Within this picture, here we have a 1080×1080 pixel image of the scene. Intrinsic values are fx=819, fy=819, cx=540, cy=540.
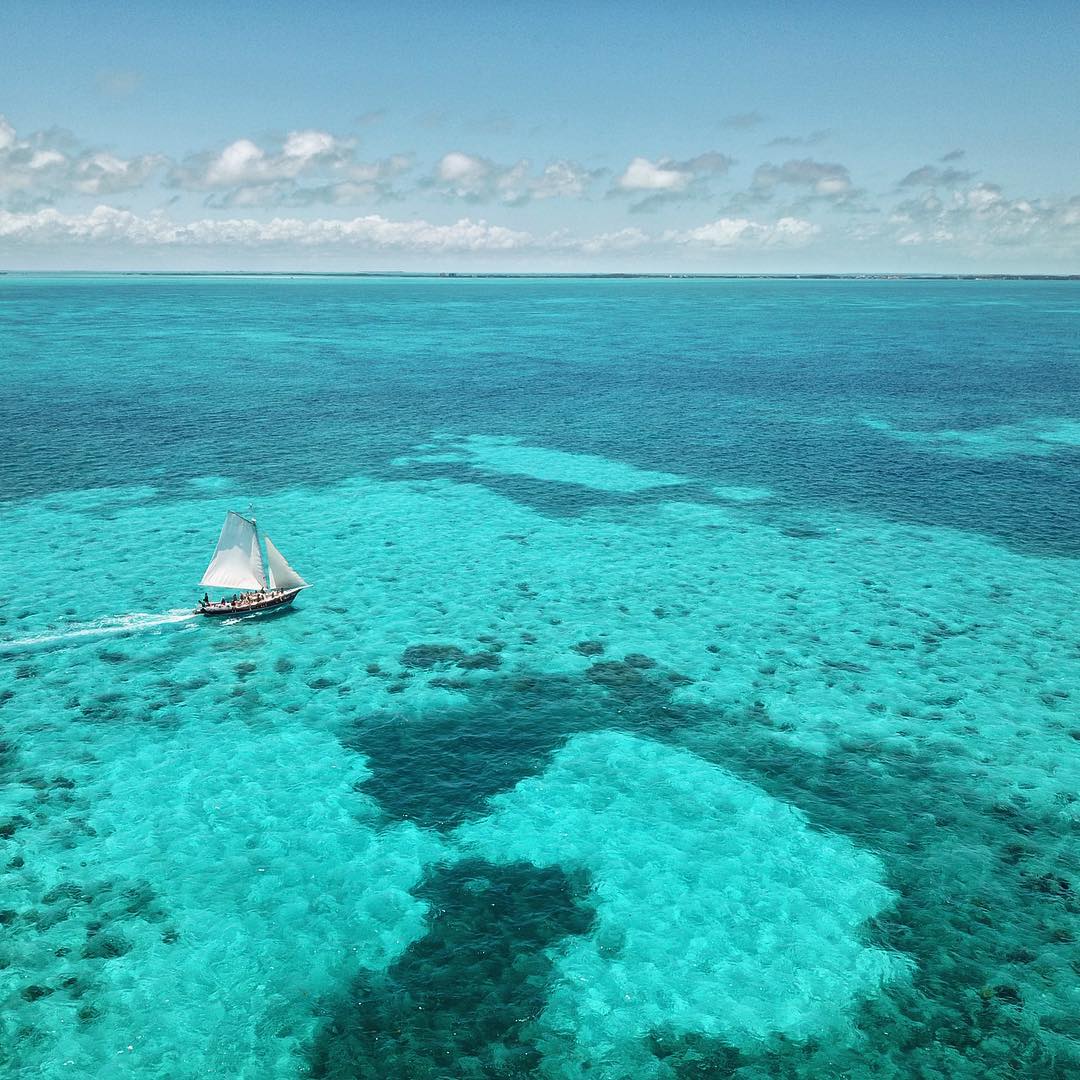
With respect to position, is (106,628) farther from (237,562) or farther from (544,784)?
(544,784)

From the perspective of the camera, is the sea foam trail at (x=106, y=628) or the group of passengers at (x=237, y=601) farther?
the group of passengers at (x=237, y=601)

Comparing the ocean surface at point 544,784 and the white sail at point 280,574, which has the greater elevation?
the white sail at point 280,574

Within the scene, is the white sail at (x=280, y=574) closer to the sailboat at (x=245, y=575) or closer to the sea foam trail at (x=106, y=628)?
the sailboat at (x=245, y=575)

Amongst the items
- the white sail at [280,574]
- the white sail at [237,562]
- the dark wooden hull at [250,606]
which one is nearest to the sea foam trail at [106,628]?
the dark wooden hull at [250,606]

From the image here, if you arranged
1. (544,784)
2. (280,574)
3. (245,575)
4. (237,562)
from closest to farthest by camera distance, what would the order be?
(544,784) < (237,562) < (245,575) < (280,574)

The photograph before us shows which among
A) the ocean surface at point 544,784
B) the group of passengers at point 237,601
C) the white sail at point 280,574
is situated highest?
the white sail at point 280,574

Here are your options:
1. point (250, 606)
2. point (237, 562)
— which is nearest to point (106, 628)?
point (250, 606)

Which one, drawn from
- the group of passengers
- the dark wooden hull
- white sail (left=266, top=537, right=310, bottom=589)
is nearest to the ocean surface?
the dark wooden hull

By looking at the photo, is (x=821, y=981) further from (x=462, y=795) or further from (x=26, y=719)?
(x=26, y=719)
